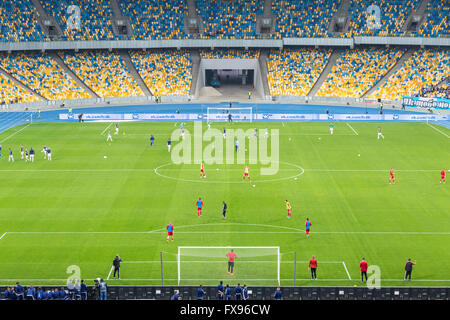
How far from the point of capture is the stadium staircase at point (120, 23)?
8419cm

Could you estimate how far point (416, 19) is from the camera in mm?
83625

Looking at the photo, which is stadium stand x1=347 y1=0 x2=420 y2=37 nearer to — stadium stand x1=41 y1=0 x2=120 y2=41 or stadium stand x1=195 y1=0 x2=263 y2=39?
stadium stand x1=195 y1=0 x2=263 y2=39

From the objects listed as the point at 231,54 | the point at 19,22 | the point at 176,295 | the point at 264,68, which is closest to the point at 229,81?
the point at 231,54

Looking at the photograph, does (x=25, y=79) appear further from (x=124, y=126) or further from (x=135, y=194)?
(x=135, y=194)

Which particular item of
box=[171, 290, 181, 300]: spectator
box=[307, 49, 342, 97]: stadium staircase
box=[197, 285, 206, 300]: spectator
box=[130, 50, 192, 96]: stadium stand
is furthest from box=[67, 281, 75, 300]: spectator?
box=[307, 49, 342, 97]: stadium staircase

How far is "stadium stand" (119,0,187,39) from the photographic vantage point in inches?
3334

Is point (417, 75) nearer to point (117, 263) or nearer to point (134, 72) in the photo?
point (134, 72)

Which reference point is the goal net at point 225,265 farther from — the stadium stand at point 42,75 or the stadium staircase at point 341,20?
the stadium staircase at point 341,20

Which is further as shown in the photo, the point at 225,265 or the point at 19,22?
the point at 19,22

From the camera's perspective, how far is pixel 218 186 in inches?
1601

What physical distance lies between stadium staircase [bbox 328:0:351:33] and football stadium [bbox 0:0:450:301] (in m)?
0.32

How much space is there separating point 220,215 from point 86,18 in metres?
59.2

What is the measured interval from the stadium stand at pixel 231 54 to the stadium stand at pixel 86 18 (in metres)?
14.6

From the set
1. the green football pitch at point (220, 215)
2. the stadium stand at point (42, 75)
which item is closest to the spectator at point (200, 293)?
the green football pitch at point (220, 215)
